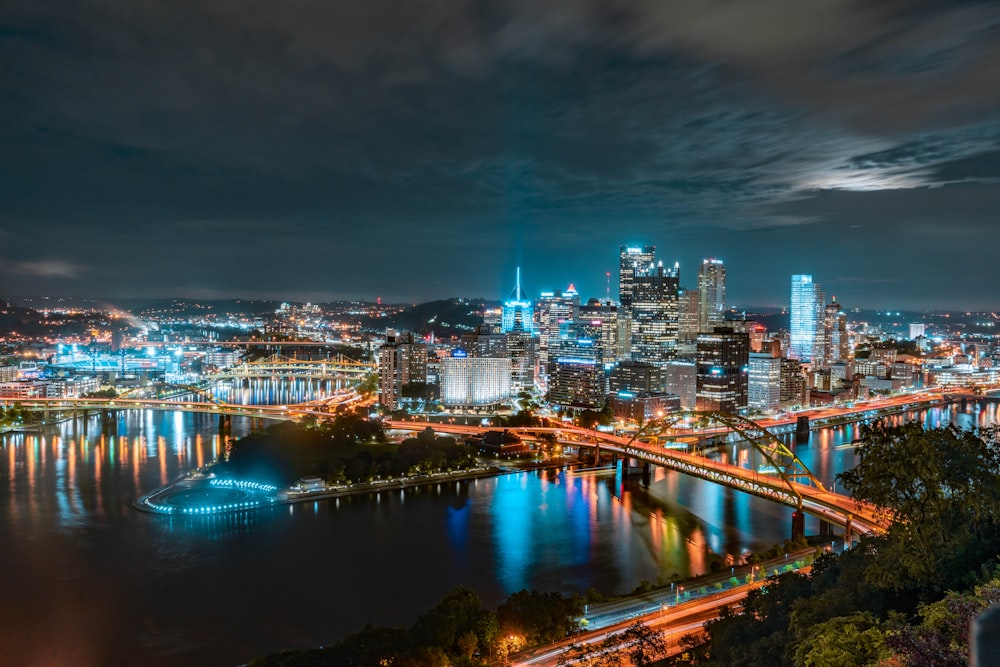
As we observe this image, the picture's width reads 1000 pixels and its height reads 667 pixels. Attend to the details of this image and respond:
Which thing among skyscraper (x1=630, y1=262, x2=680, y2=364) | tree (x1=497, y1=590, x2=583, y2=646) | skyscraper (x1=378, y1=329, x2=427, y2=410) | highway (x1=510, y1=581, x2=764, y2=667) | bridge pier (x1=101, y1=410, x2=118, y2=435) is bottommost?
highway (x1=510, y1=581, x2=764, y2=667)

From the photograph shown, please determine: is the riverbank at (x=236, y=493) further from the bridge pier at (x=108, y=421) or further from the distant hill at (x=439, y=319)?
the distant hill at (x=439, y=319)

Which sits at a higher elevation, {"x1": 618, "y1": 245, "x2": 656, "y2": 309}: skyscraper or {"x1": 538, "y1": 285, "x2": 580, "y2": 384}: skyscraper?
{"x1": 618, "y1": 245, "x2": 656, "y2": 309}: skyscraper

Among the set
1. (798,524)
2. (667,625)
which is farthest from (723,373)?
(667,625)

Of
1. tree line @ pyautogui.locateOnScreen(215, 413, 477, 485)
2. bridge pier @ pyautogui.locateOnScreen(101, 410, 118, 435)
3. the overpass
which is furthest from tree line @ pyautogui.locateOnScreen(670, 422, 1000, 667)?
bridge pier @ pyautogui.locateOnScreen(101, 410, 118, 435)

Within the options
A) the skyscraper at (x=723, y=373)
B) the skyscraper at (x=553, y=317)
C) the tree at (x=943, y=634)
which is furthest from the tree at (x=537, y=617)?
the skyscraper at (x=553, y=317)

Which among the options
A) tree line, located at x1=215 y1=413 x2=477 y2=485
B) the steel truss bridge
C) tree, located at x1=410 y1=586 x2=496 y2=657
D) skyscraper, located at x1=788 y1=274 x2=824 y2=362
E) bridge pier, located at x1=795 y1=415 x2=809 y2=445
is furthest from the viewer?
skyscraper, located at x1=788 y1=274 x2=824 y2=362

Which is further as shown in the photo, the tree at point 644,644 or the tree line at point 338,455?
the tree line at point 338,455

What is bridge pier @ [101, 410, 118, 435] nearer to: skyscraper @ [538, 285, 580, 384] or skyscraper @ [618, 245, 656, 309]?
skyscraper @ [538, 285, 580, 384]
